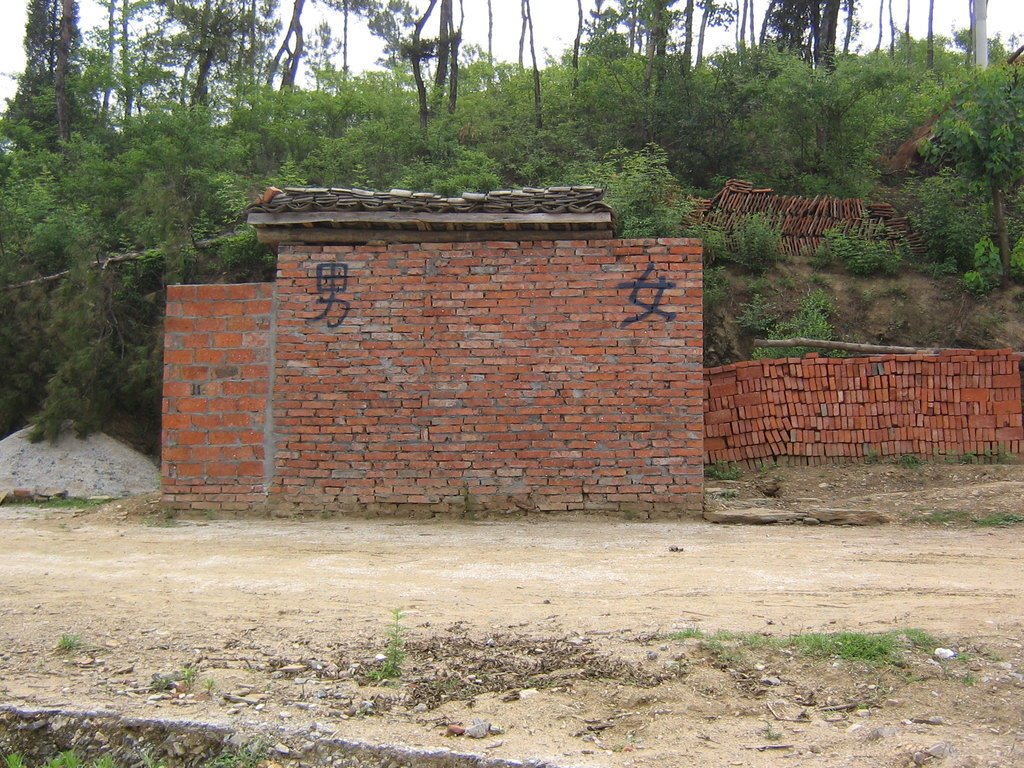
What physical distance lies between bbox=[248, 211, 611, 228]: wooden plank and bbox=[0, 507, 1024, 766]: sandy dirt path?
291 cm

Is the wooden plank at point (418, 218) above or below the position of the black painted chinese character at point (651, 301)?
above

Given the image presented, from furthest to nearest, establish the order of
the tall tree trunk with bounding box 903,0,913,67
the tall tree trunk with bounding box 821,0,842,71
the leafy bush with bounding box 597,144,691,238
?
the tall tree trunk with bounding box 903,0,913,67 < the tall tree trunk with bounding box 821,0,842,71 < the leafy bush with bounding box 597,144,691,238

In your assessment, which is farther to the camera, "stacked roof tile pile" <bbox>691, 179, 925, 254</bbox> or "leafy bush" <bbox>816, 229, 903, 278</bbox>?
"stacked roof tile pile" <bbox>691, 179, 925, 254</bbox>

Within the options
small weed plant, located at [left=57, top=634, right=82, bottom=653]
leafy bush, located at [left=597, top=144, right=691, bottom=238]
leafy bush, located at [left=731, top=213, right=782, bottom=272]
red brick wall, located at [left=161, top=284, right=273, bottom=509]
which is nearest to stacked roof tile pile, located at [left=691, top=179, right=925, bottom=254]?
leafy bush, located at [left=731, top=213, right=782, bottom=272]

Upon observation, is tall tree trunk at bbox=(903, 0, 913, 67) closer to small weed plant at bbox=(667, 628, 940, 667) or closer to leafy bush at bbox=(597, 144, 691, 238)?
leafy bush at bbox=(597, 144, 691, 238)

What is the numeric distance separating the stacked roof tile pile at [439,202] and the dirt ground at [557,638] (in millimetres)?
3172

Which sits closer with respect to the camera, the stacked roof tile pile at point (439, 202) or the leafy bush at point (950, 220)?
the stacked roof tile pile at point (439, 202)

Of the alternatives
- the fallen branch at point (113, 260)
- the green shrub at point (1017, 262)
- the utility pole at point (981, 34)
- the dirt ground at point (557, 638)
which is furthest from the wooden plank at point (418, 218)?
the utility pole at point (981, 34)

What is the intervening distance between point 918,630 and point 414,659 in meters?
2.55

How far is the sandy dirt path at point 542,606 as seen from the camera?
376 centimetres

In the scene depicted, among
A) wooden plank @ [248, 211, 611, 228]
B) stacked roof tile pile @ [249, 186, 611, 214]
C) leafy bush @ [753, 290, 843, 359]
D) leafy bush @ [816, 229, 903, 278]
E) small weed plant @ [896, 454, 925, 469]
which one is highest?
leafy bush @ [816, 229, 903, 278]

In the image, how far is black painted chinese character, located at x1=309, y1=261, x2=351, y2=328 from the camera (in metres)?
8.86

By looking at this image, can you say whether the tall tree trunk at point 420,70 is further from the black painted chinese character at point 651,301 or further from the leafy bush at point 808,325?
the black painted chinese character at point 651,301

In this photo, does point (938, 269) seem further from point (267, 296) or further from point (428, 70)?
point (428, 70)
